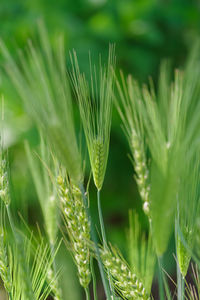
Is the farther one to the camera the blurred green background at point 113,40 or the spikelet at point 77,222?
the blurred green background at point 113,40

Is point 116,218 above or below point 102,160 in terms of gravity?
below

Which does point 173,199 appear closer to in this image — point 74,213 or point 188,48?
point 74,213

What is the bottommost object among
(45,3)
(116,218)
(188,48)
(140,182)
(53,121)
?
(116,218)

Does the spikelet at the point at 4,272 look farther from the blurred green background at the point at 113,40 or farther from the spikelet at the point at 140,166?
the blurred green background at the point at 113,40

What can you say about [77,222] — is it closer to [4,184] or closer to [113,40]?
[4,184]

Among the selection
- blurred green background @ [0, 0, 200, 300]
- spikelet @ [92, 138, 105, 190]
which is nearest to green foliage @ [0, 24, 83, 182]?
spikelet @ [92, 138, 105, 190]

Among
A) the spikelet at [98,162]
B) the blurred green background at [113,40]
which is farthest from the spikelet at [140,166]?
the blurred green background at [113,40]

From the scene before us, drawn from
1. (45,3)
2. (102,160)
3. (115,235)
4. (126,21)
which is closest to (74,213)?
(102,160)
